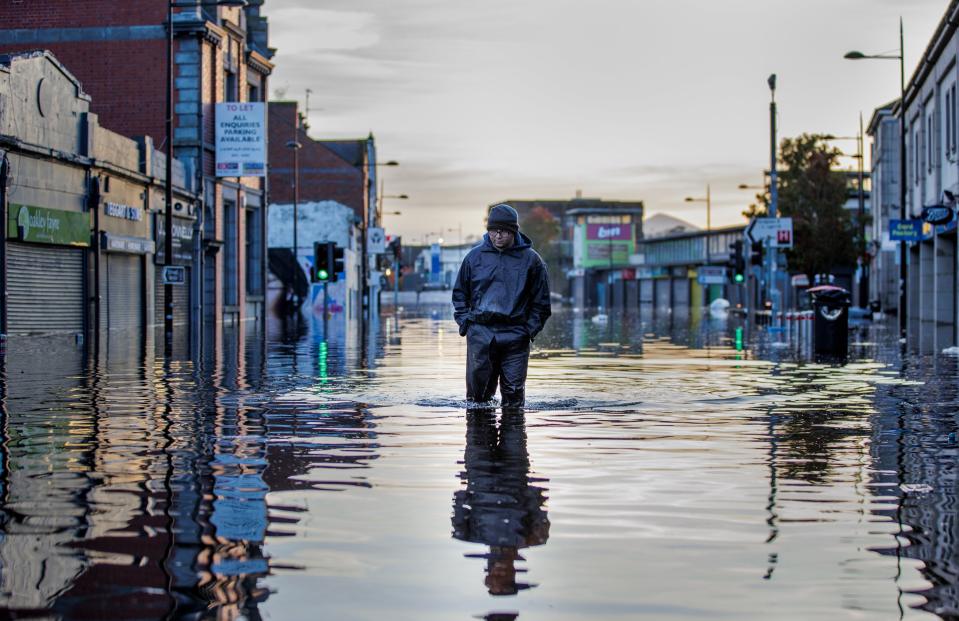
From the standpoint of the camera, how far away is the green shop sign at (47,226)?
34.2 metres

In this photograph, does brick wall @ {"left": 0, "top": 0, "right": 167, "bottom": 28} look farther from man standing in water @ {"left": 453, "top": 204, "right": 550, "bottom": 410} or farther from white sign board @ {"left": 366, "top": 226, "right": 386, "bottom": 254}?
white sign board @ {"left": 366, "top": 226, "right": 386, "bottom": 254}

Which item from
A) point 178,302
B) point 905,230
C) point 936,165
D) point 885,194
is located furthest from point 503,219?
point 885,194

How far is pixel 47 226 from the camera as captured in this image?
36.4 m

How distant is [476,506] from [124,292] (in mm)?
37868

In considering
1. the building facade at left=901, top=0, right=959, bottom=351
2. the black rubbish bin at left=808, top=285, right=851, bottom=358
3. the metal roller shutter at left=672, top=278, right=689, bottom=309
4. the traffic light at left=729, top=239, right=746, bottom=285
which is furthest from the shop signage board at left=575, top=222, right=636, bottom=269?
the black rubbish bin at left=808, top=285, right=851, bottom=358

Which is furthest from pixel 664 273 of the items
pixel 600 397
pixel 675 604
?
pixel 675 604

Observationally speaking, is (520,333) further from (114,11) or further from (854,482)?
(114,11)

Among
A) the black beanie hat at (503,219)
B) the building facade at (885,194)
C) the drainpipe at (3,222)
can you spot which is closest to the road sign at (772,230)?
the drainpipe at (3,222)

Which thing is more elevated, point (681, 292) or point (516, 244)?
point (516, 244)

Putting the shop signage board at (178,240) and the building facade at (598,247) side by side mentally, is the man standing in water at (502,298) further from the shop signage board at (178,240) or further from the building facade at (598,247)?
the building facade at (598,247)

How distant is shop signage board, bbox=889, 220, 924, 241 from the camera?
3944cm

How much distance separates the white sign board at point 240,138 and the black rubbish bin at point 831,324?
27576 mm

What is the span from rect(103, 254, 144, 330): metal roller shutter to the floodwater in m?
26.7

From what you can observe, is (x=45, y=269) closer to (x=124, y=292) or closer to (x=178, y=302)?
(x=124, y=292)
